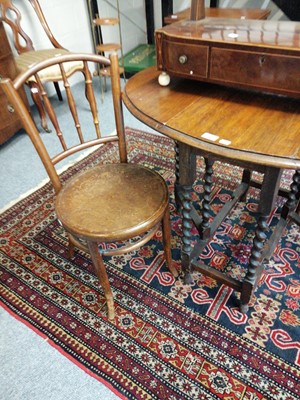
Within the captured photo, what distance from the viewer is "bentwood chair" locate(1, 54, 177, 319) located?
1082 millimetres

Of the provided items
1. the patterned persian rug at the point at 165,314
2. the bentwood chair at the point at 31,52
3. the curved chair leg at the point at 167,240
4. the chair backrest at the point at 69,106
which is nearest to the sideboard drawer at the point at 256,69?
the chair backrest at the point at 69,106

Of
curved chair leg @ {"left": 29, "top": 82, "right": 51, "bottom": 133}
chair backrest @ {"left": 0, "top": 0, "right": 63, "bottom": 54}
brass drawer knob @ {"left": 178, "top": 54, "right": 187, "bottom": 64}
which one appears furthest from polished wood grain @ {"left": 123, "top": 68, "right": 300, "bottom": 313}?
Result: chair backrest @ {"left": 0, "top": 0, "right": 63, "bottom": 54}

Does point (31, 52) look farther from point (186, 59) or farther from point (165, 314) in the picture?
point (165, 314)

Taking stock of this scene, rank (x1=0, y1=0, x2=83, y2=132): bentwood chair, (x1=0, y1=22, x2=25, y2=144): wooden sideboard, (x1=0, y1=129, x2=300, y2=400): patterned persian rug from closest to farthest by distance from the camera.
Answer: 1. (x1=0, y1=129, x2=300, y2=400): patterned persian rug
2. (x1=0, y1=22, x2=25, y2=144): wooden sideboard
3. (x1=0, y1=0, x2=83, y2=132): bentwood chair

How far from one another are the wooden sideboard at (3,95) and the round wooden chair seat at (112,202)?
1.34 m

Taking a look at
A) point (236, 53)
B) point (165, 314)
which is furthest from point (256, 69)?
point (165, 314)

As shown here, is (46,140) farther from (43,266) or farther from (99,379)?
(99,379)

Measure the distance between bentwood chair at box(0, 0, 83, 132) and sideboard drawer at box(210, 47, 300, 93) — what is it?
5.77ft

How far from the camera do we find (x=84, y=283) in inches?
58.1

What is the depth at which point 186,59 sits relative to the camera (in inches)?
41.2

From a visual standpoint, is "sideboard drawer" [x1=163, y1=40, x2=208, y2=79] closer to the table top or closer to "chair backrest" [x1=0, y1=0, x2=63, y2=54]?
the table top

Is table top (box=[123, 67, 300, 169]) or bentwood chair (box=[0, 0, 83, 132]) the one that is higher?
table top (box=[123, 67, 300, 169])

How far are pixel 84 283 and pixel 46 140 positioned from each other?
4.91ft

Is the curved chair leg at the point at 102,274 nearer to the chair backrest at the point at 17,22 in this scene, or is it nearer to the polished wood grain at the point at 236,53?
the polished wood grain at the point at 236,53
